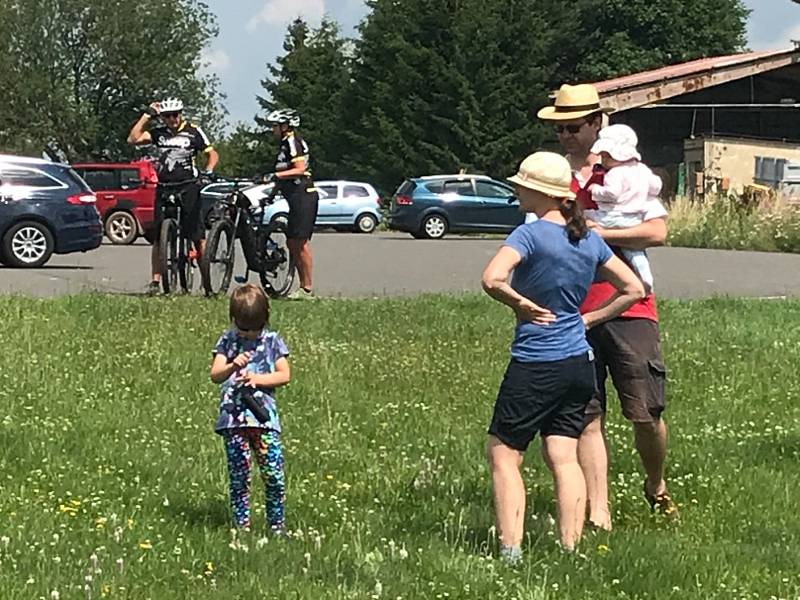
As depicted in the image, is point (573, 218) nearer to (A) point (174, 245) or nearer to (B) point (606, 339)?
(B) point (606, 339)

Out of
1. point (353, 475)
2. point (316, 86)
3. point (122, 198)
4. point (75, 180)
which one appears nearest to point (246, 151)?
point (316, 86)

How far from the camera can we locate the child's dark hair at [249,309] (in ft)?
18.6

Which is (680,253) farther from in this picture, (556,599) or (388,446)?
(556,599)

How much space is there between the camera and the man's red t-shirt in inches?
237

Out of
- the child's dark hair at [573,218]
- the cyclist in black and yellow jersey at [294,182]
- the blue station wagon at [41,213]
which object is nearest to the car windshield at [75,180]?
the blue station wagon at [41,213]

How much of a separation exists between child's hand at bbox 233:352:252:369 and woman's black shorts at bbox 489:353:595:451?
0.99 m

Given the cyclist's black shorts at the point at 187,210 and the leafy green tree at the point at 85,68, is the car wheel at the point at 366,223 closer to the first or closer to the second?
the leafy green tree at the point at 85,68

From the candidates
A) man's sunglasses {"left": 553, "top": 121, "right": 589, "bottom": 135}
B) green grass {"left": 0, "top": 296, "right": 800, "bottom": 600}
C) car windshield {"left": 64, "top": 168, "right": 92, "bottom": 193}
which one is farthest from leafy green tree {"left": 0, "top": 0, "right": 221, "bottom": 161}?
man's sunglasses {"left": 553, "top": 121, "right": 589, "bottom": 135}

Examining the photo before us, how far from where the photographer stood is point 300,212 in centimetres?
1439

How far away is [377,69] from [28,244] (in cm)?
4107

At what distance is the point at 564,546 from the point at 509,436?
475mm

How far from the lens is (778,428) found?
8.27m

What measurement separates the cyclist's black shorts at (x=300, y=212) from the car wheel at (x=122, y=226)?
2031 centimetres

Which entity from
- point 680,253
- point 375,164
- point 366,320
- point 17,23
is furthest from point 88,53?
point 366,320
